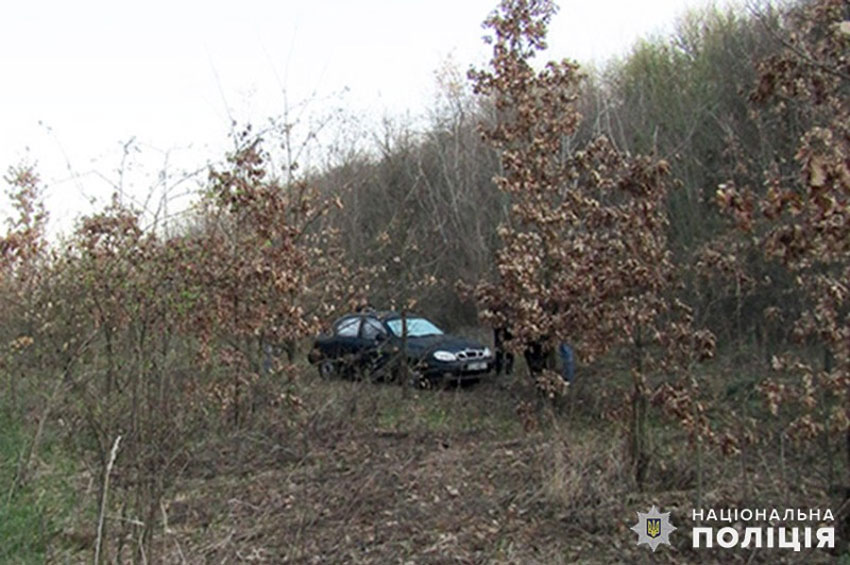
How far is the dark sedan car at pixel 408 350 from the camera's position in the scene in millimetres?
12562

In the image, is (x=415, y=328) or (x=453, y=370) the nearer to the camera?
(x=453, y=370)

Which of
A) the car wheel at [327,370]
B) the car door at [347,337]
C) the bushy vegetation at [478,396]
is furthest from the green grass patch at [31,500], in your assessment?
the car door at [347,337]

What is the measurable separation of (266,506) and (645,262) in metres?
3.75

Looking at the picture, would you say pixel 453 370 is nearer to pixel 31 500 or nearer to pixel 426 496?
pixel 426 496

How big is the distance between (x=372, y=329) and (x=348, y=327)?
27.1 inches

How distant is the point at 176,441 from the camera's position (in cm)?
459

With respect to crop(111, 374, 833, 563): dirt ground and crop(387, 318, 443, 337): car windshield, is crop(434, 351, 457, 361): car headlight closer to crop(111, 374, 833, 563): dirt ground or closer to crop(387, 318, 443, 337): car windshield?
crop(387, 318, 443, 337): car windshield

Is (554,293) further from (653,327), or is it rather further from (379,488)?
(379,488)

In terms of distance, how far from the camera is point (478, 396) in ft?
40.8

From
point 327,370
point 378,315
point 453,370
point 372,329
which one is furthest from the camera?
point 372,329

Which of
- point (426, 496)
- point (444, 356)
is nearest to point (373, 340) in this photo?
point (444, 356)

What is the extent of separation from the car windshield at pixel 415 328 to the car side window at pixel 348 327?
2.45 feet

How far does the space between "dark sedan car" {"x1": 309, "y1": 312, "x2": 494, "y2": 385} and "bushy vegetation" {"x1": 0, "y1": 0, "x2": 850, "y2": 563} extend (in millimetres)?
853

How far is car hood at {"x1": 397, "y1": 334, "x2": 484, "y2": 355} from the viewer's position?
1340 cm
